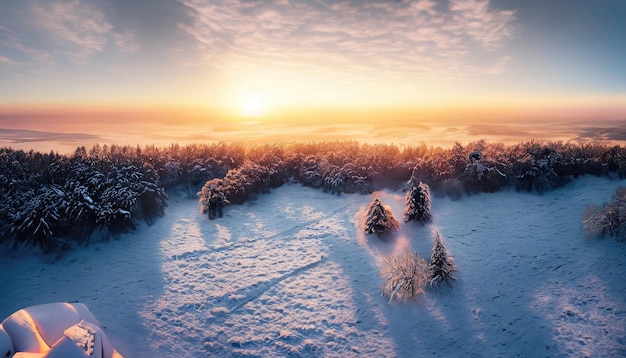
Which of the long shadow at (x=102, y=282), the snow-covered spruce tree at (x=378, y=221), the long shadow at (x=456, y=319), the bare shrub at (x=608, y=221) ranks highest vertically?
the bare shrub at (x=608, y=221)

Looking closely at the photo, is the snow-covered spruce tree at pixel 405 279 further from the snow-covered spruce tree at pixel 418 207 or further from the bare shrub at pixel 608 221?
the bare shrub at pixel 608 221

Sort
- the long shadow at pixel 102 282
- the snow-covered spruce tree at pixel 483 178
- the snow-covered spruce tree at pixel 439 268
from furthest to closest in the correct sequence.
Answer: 1. the snow-covered spruce tree at pixel 483 178
2. the snow-covered spruce tree at pixel 439 268
3. the long shadow at pixel 102 282

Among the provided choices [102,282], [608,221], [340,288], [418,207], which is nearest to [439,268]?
[340,288]

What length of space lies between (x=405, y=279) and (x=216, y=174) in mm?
11551

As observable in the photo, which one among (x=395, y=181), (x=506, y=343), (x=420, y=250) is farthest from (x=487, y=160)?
(x=506, y=343)

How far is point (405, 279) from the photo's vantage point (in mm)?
7570

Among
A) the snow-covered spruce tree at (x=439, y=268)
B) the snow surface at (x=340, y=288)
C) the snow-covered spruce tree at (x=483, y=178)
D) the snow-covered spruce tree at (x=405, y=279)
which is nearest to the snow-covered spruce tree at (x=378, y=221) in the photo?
the snow surface at (x=340, y=288)

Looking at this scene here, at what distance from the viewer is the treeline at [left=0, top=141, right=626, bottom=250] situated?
980 cm

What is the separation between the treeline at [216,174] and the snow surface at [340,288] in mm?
893

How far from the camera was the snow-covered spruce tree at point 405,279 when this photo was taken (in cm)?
750

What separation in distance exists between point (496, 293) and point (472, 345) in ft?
6.04

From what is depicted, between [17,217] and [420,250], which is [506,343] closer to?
[420,250]

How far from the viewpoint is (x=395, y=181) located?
50.7ft

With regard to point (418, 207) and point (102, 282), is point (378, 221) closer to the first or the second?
point (418, 207)
